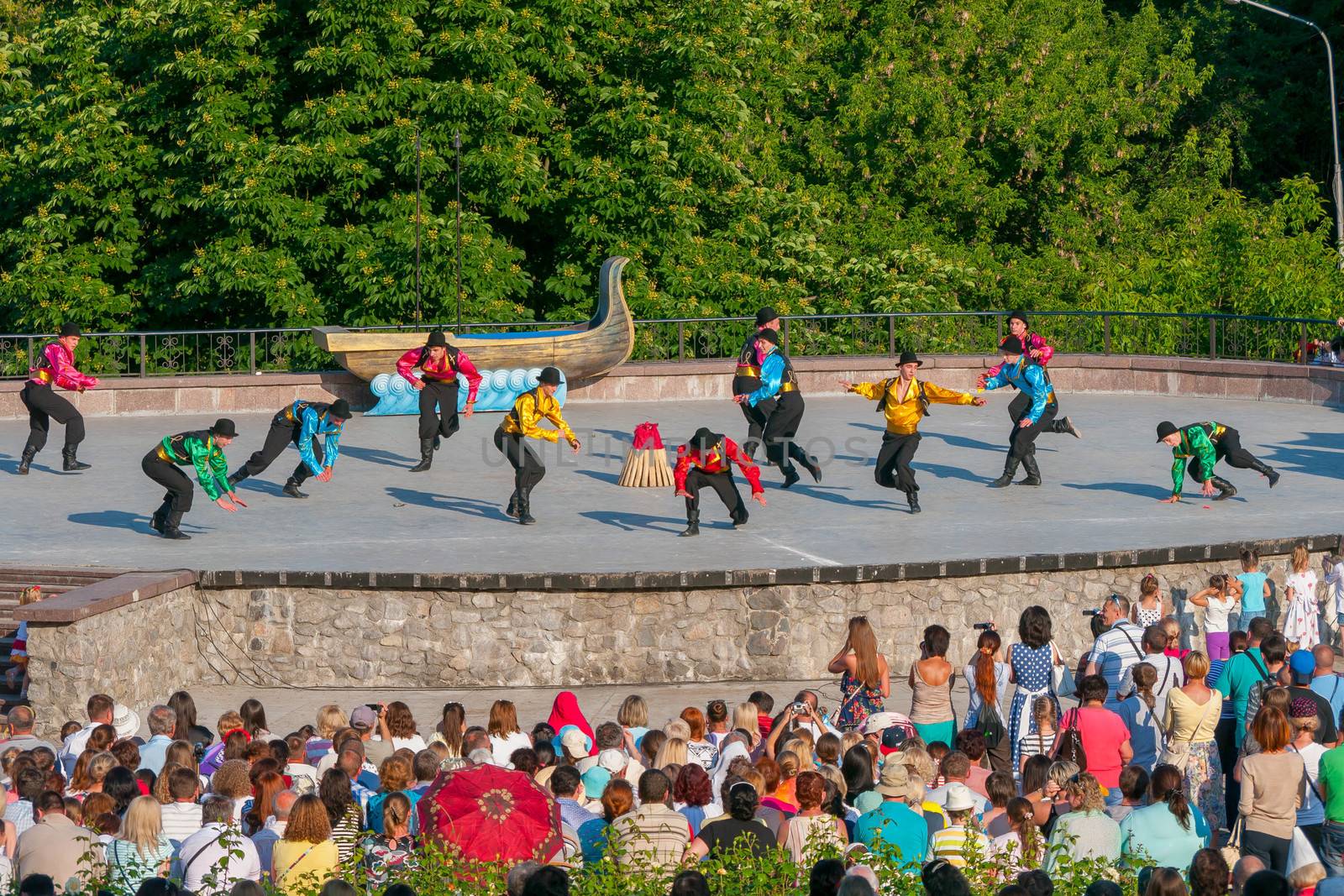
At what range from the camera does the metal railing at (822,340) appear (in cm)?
2772

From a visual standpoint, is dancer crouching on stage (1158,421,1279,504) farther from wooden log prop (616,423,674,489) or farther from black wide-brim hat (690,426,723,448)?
wooden log prop (616,423,674,489)

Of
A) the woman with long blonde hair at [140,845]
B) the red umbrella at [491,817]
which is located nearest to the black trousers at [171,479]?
the woman with long blonde hair at [140,845]

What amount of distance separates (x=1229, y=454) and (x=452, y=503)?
26.6 ft

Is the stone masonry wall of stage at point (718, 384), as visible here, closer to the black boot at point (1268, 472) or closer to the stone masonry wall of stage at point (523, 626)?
the black boot at point (1268, 472)

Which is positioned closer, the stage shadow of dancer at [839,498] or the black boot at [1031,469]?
the stage shadow of dancer at [839,498]

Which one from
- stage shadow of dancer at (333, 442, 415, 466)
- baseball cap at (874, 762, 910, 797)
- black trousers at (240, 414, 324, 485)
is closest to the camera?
baseball cap at (874, 762, 910, 797)

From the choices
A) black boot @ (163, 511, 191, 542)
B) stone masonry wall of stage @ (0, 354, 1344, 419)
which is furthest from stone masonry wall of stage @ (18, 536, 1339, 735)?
stone masonry wall of stage @ (0, 354, 1344, 419)

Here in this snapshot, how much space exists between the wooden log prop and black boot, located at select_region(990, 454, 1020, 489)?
3.64 meters

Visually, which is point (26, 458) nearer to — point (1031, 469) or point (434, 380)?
point (434, 380)

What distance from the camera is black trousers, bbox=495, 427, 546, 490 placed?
1805 cm

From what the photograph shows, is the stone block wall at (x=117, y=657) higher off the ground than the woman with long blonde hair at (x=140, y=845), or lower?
lower

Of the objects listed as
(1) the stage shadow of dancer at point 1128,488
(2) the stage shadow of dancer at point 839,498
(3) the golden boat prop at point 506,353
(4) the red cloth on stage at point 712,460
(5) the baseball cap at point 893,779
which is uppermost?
(3) the golden boat prop at point 506,353

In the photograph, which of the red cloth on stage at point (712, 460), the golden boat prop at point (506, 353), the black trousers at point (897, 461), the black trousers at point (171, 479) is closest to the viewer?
the red cloth on stage at point (712, 460)

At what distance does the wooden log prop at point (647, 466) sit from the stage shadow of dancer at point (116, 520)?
17.4 feet
